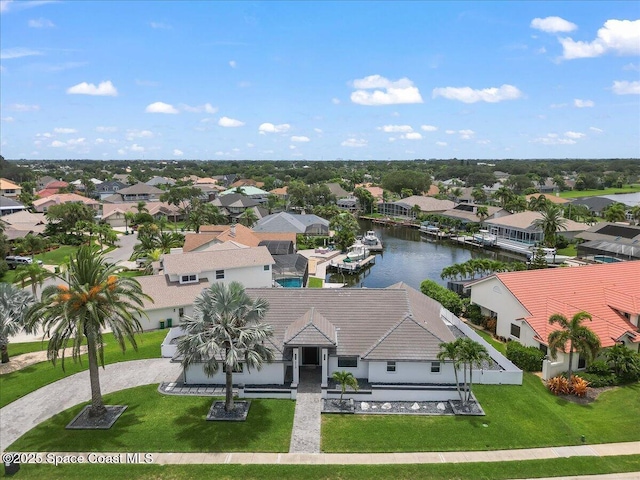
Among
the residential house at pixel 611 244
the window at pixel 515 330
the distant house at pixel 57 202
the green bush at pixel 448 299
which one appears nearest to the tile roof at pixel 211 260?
the green bush at pixel 448 299

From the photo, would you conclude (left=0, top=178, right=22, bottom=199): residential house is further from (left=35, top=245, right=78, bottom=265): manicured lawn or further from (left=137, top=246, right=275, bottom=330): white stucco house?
(left=137, top=246, right=275, bottom=330): white stucco house

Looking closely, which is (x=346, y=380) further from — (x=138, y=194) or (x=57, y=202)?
(x=138, y=194)

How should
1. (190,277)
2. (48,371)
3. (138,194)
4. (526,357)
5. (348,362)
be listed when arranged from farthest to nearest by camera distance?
(138,194)
(190,277)
(48,371)
(526,357)
(348,362)

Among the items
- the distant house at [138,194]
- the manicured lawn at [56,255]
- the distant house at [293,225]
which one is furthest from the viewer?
the distant house at [138,194]

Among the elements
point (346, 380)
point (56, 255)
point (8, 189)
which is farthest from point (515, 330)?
point (8, 189)

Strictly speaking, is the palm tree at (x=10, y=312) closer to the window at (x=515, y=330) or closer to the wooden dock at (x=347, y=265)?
the window at (x=515, y=330)

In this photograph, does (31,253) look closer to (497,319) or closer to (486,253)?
(497,319)

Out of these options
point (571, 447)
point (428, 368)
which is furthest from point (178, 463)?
point (571, 447)
